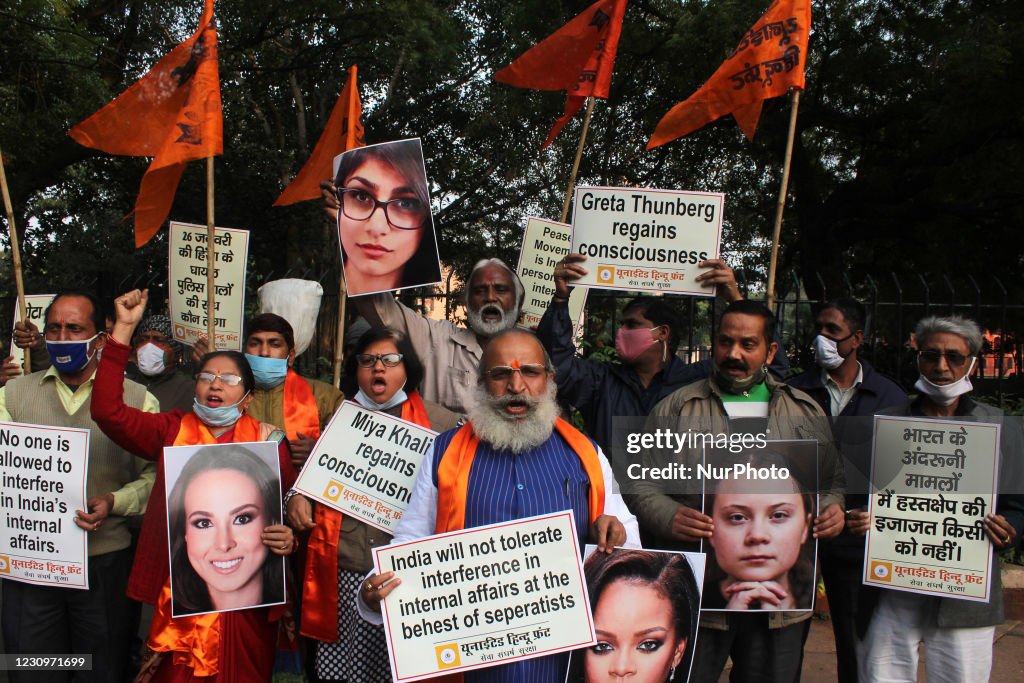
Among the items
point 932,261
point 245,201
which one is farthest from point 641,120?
point 245,201

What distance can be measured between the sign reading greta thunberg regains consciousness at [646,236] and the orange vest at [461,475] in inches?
57.3

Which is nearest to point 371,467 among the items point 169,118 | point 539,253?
point 169,118

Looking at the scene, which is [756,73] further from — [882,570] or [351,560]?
[351,560]

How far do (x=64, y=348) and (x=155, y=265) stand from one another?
→ 10.8 metres

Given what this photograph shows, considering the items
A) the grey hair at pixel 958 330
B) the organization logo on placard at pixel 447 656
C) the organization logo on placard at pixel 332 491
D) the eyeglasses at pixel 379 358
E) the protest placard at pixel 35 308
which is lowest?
the organization logo on placard at pixel 447 656

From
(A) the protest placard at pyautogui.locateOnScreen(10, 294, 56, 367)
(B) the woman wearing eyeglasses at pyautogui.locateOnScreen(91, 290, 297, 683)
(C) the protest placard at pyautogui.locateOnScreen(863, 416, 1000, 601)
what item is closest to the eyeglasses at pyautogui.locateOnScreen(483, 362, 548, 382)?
(B) the woman wearing eyeglasses at pyautogui.locateOnScreen(91, 290, 297, 683)

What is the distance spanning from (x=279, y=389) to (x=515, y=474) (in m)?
1.63

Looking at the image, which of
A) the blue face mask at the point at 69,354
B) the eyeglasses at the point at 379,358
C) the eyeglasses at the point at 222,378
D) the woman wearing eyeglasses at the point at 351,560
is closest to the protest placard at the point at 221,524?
the woman wearing eyeglasses at the point at 351,560

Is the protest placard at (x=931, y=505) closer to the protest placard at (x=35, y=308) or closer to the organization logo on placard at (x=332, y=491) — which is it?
the organization logo on placard at (x=332, y=491)

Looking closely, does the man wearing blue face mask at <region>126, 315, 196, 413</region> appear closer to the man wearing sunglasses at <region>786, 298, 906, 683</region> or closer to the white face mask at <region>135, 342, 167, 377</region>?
the white face mask at <region>135, 342, 167, 377</region>

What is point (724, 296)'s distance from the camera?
4520mm

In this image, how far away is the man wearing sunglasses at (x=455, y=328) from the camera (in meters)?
4.81

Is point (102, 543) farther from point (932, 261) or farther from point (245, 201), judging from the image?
point (932, 261)

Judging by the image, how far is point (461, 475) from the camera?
3.23 meters
